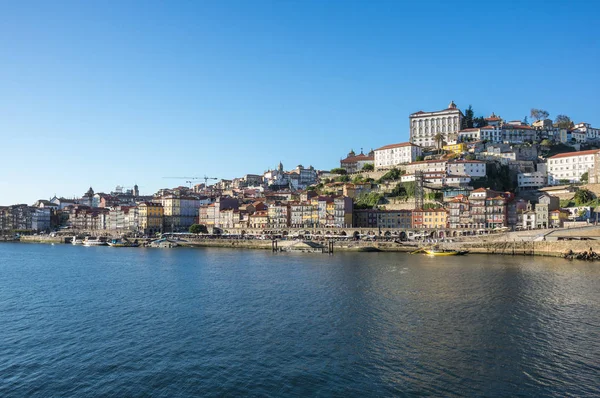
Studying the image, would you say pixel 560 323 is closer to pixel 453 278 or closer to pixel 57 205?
pixel 453 278

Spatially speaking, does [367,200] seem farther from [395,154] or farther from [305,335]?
[305,335]

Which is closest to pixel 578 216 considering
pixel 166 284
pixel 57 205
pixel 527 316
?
pixel 527 316

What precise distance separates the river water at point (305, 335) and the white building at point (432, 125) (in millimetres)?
60210

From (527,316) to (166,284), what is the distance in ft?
68.7

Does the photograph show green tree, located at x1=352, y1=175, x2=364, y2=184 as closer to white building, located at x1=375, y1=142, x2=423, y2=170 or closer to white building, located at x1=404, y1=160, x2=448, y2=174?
white building, located at x1=375, y1=142, x2=423, y2=170

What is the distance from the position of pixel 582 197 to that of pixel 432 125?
118 ft

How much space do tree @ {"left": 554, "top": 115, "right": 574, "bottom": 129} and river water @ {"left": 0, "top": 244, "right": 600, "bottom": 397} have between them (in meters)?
70.9

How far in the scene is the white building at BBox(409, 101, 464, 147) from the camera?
296 feet

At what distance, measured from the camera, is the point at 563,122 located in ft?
317

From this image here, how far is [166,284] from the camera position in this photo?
103ft

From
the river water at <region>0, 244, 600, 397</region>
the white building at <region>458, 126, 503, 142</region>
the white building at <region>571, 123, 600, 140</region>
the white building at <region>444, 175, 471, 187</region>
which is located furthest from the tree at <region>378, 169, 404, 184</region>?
the river water at <region>0, 244, 600, 397</region>

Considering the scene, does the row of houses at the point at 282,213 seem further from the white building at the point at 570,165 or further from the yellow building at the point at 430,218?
the white building at the point at 570,165

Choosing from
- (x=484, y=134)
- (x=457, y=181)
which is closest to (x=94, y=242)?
(x=457, y=181)

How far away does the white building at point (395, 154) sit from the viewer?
3206 inches
